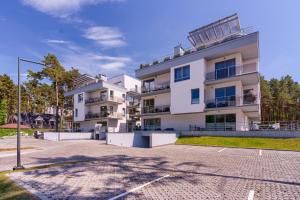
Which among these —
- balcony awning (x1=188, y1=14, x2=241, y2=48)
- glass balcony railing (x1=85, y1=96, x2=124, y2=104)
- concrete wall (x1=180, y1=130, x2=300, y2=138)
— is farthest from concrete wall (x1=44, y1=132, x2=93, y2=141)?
balcony awning (x1=188, y1=14, x2=241, y2=48)

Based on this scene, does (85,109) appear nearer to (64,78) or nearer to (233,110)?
(64,78)

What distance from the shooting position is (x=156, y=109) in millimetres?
32219

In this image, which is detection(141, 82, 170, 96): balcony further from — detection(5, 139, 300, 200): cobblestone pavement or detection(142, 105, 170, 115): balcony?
detection(5, 139, 300, 200): cobblestone pavement

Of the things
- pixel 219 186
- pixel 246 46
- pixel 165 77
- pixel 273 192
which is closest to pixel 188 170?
pixel 219 186

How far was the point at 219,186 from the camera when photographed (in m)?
7.11

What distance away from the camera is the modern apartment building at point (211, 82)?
25.0 m

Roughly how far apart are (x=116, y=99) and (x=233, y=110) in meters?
23.8

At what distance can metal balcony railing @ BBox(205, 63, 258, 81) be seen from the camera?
25.0 meters

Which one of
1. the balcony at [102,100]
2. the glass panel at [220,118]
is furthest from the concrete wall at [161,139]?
the balcony at [102,100]

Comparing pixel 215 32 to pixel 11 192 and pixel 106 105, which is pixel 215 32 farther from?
pixel 11 192

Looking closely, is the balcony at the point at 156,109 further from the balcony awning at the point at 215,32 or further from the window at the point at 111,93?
the balcony awning at the point at 215,32

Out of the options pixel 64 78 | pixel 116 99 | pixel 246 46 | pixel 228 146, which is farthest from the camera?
pixel 64 78

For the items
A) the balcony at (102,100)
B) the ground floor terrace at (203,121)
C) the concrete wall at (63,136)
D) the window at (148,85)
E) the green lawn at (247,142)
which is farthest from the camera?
the balcony at (102,100)

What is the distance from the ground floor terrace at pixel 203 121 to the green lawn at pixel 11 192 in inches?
914
